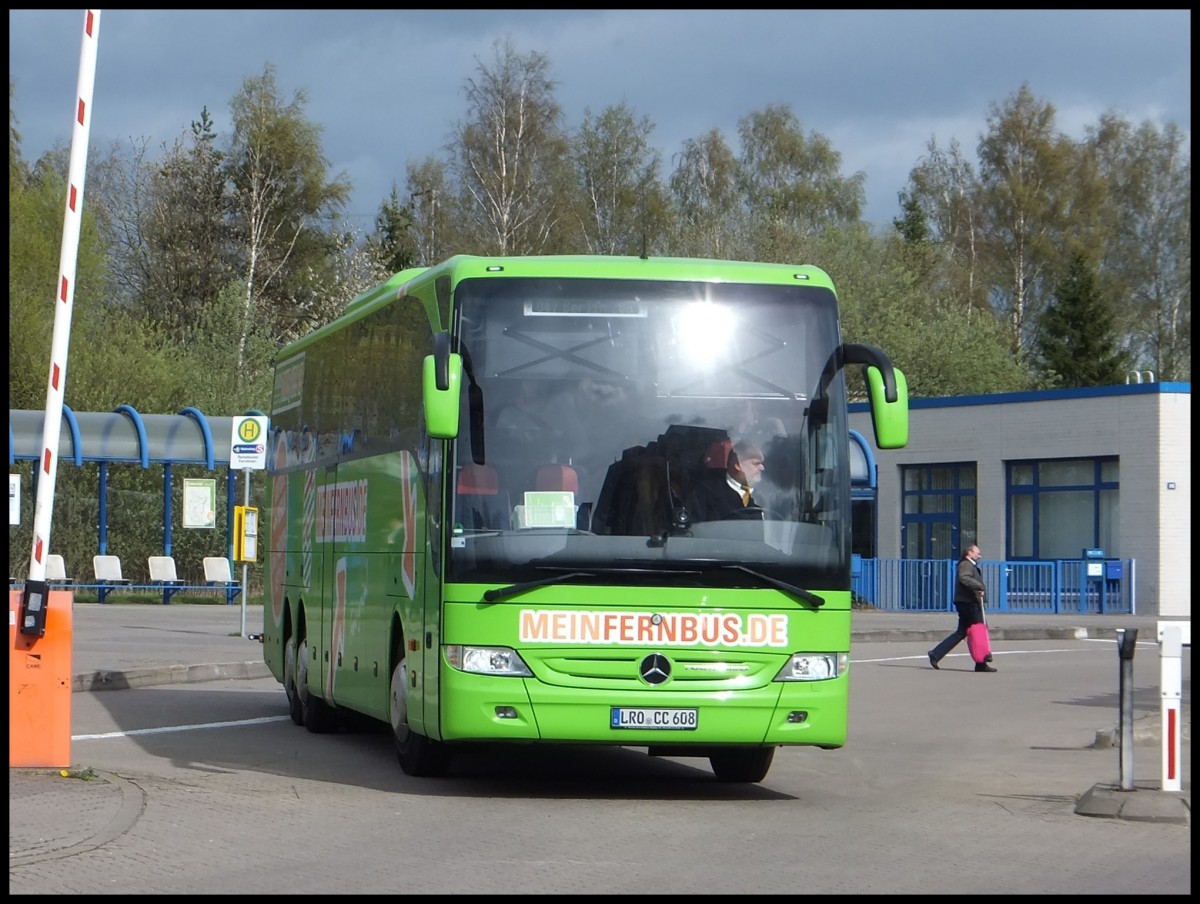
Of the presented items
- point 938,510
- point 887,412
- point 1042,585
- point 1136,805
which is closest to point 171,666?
point 887,412

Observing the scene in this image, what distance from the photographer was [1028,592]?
4341 cm

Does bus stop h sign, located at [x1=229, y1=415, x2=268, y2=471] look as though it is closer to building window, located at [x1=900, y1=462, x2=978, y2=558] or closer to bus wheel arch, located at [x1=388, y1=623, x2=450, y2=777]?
bus wheel arch, located at [x1=388, y1=623, x2=450, y2=777]

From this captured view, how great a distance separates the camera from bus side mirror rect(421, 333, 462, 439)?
11.2 m

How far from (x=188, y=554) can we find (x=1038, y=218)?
40754 millimetres

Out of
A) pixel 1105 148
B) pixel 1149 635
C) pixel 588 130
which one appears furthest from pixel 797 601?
pixel 1105 148

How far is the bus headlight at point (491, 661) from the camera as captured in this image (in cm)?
1138

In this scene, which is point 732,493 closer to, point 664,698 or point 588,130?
point 664,698

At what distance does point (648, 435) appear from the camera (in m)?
11.6

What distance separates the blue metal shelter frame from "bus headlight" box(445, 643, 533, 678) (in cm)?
2805

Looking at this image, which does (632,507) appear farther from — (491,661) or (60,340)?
(60,340)

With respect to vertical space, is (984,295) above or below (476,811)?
above

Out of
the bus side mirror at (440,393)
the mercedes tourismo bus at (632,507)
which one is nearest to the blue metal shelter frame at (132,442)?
the mercedes tourismo bus at (632,507)

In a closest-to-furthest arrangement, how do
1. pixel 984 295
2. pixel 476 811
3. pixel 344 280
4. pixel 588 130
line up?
pixel 476 811 < pixel 344 280 < pixel 588 130 < pixel 984 295

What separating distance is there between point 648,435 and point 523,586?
1.18 metres
